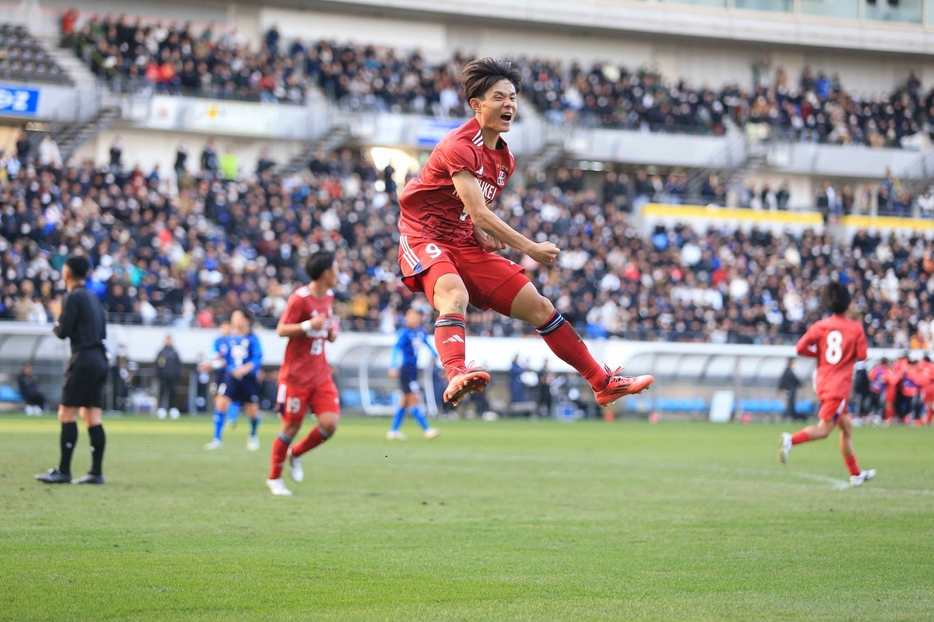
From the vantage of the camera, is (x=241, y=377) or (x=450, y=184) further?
(x=241, y=377)

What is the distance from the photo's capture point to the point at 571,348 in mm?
8039

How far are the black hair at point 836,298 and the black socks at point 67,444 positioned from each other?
8335 mm

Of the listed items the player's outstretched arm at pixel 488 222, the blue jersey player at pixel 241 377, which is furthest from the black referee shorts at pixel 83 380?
the blue jersey player at pixel 241 377

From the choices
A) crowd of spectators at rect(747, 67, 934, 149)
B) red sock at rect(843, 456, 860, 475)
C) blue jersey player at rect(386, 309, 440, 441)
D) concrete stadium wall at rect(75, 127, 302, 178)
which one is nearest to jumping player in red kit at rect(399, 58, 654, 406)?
Answer: red sock at rect(843, 456, 860, 475)

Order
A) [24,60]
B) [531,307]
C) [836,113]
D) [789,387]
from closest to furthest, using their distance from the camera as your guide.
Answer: [531,307] < [789,387] < [24,60] < [836,113]

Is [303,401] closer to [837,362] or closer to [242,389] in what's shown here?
[837,362]

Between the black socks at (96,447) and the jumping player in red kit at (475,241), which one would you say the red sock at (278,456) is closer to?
the black socks at (96,447)

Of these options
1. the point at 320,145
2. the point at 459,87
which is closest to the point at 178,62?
the point at 320,145

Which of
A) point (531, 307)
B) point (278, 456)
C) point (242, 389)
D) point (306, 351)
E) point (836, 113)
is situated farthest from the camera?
point (836, 113)

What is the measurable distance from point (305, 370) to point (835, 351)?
19.8ft

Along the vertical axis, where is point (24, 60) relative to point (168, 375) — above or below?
above

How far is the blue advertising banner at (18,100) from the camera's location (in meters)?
37.6

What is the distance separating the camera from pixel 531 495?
12.2m

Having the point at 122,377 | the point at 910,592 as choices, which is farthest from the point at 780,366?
the point at 910,592
